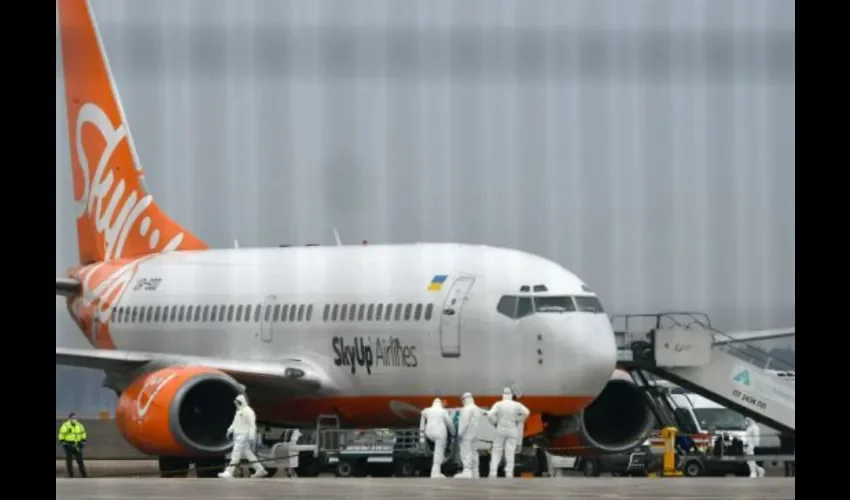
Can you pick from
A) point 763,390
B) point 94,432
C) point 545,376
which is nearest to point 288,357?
point 545,376

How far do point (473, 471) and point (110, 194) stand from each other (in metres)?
14.1

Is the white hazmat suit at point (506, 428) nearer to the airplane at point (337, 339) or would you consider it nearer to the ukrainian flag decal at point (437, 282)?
the airplane at point (337, 339)

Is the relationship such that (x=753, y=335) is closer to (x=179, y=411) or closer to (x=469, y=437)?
(x=469, y=437)

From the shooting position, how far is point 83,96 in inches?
1535

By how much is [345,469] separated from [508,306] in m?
3.49

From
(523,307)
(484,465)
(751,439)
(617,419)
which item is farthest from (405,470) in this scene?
(751,439)

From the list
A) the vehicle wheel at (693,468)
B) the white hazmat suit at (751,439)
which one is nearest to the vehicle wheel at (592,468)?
the vehicle wheel at (693,468)

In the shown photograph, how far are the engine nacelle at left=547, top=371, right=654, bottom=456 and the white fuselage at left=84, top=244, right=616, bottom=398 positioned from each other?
2.55 meters

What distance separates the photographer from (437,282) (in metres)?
30.1

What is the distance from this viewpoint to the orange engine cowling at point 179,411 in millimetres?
29047
